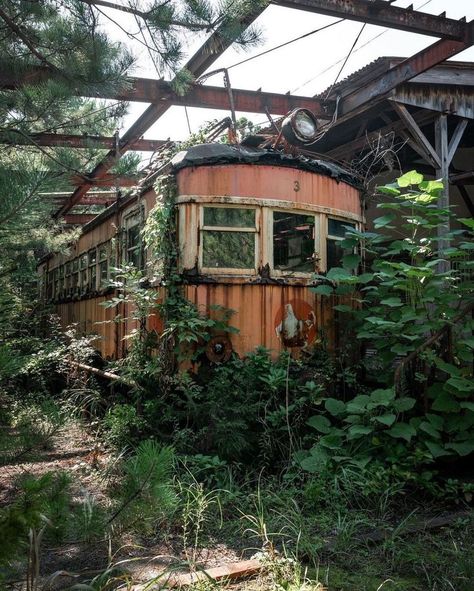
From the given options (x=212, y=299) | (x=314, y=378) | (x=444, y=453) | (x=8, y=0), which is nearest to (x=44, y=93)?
(x=8, y=0)

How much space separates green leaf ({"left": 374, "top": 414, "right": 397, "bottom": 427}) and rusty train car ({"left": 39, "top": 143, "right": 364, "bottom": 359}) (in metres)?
1.57

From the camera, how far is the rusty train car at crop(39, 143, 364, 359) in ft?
18.3

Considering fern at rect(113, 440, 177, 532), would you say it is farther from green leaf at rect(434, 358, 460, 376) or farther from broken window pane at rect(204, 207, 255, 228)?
broken window pane at rect(204, 207, 255, 228)

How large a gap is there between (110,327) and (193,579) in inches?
210

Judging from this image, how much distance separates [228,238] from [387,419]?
249 cm

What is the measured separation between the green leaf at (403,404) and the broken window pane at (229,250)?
2.07 m

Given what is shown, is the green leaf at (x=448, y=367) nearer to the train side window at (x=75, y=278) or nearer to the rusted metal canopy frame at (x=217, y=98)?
the rusted metal canopy frame at (x=217, y=98)

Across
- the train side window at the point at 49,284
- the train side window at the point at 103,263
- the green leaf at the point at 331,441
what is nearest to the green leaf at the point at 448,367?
the green leaf at the point at 331,441

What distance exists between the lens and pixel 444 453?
4242mm

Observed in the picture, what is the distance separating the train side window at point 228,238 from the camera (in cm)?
563

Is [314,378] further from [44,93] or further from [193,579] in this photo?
[44,93]

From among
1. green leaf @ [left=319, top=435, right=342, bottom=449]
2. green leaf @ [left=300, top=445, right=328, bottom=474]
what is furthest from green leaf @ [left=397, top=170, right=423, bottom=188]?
green leaf @ [left=300, top=445, right=328, bottom=474]

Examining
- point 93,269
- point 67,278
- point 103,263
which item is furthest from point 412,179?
point 67,278

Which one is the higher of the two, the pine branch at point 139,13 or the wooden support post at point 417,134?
the wooden support post at point 417,134
